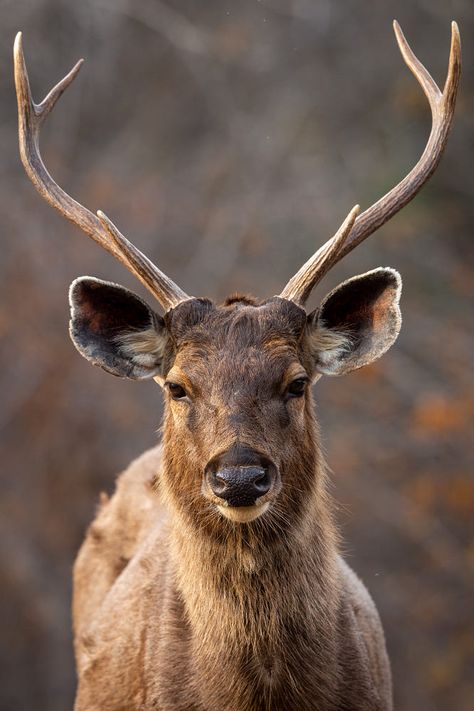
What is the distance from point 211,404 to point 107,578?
8.59 ft

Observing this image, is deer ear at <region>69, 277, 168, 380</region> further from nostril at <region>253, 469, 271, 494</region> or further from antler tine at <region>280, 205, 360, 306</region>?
nostril at <region>253, 469, 271, 494</region>

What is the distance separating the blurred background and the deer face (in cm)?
961

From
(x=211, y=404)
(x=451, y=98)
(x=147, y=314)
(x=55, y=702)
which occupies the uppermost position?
(x=451, y=98)

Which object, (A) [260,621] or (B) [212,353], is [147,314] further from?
(A) [260,621]

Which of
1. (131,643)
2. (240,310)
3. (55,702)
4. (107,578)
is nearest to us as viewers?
(240,310)

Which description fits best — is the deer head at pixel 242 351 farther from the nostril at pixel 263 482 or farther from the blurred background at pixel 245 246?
the blurred background at pixel 245 246

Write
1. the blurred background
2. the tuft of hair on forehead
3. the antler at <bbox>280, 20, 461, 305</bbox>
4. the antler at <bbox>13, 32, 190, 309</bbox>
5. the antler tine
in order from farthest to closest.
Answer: the blurred background → the antler at <bbox>13, 32, 190, 309</bbox> → the tuft of hair on forehead → the antler at <bbox>280, 20, 461, 305</bbox> → the antler tine

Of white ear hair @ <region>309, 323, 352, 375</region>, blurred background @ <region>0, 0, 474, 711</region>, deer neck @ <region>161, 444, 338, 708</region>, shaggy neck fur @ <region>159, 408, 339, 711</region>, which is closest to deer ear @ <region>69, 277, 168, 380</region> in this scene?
shaggy neck fur @ <region>159, 408, 339, 711</region>

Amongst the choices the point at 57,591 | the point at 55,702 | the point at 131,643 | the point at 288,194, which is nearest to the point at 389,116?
the point at 288,194

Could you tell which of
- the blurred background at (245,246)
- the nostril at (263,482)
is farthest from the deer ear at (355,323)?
the blurred background at (245,246)

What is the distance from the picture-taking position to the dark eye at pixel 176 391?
18.1ft

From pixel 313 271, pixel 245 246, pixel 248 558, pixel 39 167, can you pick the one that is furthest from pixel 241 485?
pixel 245 246

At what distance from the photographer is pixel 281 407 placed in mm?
5344

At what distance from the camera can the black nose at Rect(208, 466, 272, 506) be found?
4.85 m
